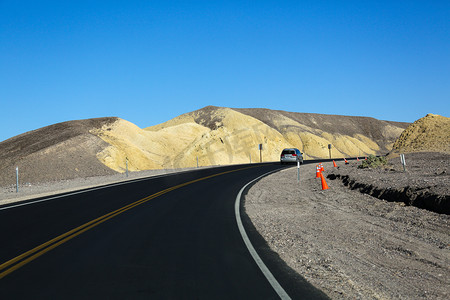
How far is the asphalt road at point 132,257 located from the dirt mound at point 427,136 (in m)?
38.1

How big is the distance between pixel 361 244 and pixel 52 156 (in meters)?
45.4

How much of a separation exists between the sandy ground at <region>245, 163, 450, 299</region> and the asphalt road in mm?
614

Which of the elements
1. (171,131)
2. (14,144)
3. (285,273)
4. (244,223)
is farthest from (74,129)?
(285,273)

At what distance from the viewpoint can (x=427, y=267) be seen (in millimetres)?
6742

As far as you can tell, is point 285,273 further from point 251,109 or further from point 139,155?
point 251,109

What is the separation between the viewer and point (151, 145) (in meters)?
82.9

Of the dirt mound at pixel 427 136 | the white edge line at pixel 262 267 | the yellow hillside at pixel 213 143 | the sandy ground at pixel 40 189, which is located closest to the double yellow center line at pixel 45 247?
the white edge line at pixel 262 267

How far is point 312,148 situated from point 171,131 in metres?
37.6

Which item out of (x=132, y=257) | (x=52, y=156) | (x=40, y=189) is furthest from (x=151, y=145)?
→ (x=132, y=257)

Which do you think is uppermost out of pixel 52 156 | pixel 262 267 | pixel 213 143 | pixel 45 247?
pixel 213 143

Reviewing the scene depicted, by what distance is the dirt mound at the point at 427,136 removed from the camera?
43.5 meters

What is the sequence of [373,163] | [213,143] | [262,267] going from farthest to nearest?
[213,143]
[373,163]
[262,267]

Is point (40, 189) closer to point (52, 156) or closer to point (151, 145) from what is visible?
point (52, 156)

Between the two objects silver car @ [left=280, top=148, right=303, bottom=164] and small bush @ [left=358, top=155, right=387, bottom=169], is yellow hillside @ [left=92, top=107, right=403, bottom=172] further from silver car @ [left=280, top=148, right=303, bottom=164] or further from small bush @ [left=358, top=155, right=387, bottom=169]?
small bush @ [left=358, top=155, right=387, bottom=169]
